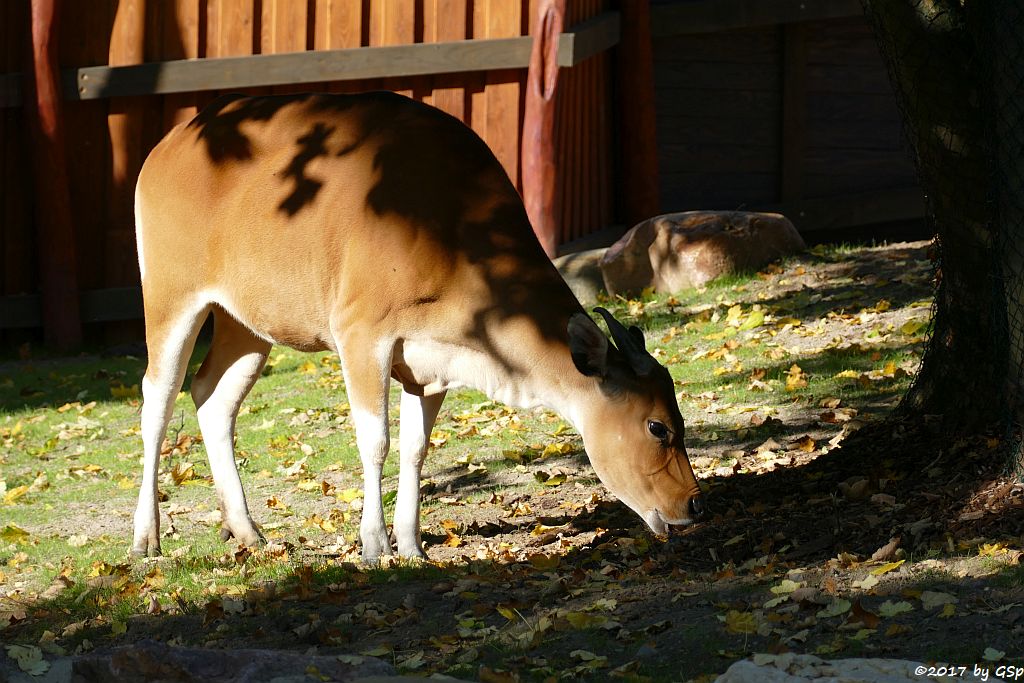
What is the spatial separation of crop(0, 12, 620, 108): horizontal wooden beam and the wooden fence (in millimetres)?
11

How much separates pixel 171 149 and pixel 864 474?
394 cm

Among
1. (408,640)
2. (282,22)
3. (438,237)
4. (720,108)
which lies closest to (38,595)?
(408,640)

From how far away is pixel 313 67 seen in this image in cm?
1210

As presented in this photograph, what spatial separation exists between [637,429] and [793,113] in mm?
9000

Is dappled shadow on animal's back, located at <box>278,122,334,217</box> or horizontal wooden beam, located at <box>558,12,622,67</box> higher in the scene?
horizontal wooden beam, located at <box>558,12,622,67</box>

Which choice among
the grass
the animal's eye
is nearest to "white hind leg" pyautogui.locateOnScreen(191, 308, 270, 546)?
the grass

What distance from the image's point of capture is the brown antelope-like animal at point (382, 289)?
19.6 feet

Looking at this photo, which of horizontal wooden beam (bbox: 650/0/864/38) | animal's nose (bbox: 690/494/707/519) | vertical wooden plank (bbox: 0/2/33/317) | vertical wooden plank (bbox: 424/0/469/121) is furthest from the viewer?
horizontal wooden beam (bbox: 650/0/864/38)

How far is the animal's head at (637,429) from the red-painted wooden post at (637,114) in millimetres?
7580

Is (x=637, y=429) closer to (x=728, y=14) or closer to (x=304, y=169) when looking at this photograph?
(x=304, y=169)

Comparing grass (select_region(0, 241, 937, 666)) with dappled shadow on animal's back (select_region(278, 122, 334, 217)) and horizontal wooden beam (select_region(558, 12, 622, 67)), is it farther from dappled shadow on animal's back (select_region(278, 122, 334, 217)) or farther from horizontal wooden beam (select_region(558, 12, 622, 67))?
horizontal wooden beam (select_region(558, 12, 622, 67))

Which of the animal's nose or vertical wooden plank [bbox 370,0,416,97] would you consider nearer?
the animal's nose

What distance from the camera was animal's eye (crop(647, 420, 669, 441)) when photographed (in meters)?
5.88

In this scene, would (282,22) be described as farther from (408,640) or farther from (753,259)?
(408,640)
